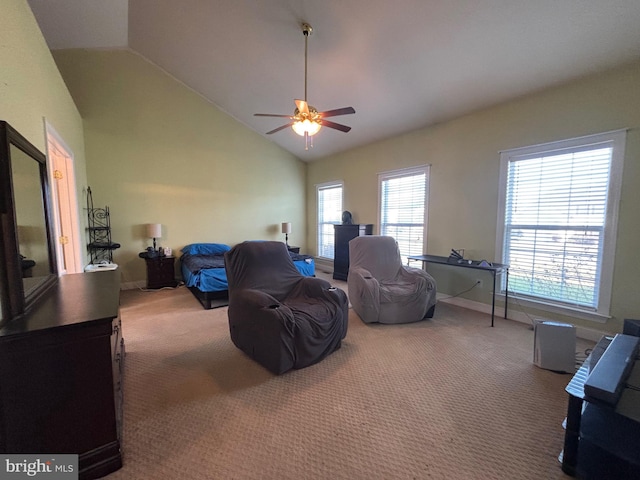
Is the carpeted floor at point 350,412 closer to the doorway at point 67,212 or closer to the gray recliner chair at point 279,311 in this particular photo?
the gray recliner chair at point 279,311

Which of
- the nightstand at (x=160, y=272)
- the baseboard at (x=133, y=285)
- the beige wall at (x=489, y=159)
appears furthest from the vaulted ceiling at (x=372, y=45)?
the baseboard at (x=133, y=285)

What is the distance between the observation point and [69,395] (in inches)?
50.5

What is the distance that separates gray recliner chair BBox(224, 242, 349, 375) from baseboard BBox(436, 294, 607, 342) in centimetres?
222

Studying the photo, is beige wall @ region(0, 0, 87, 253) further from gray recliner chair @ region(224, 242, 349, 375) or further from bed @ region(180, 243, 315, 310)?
bed @ region(180, 243, 315, 310)

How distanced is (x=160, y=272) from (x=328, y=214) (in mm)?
3626

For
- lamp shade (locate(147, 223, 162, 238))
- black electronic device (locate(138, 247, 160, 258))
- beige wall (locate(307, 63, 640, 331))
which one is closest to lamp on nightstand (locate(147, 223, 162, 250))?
lamp shade (locate(147, 223, 162, 238))

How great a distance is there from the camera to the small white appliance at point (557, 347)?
7.47 feet

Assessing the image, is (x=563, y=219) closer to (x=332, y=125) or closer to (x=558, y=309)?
(x=558, y=309)

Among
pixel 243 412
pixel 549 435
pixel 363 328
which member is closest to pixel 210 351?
pixel 243 412

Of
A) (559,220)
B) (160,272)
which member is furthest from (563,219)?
(160,272)

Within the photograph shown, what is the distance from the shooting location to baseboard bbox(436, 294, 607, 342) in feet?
9.41

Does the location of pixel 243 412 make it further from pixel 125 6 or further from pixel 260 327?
pixel 125 6

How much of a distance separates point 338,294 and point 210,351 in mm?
1349

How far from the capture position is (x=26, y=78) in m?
1.98
